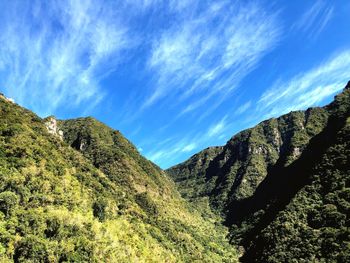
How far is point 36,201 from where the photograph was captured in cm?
10088

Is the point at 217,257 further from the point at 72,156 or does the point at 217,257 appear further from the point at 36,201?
the point at 36,201

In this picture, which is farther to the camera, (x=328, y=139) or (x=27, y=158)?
(x=328, y=139)

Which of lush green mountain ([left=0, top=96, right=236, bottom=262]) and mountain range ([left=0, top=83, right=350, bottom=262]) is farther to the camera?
mountain range ([left=0, top=83, right=350, bottom=262])

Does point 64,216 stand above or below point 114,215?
→ below

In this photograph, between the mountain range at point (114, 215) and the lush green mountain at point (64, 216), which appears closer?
the lush green mountain at point (64, 216)

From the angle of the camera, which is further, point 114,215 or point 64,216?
point 114,215

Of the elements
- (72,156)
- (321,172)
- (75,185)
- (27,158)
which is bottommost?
(321,172)

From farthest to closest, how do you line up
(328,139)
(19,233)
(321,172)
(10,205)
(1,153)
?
(328,139)
(321,172)
(1,153)
(10,205)
(19,233)

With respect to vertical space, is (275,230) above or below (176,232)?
below

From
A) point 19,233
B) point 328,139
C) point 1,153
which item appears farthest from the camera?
point 328,139

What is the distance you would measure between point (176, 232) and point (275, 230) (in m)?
47.8

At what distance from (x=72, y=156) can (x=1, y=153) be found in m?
65.8

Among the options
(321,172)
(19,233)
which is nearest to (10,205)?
(19,233)

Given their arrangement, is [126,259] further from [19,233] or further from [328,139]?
[328,139]
